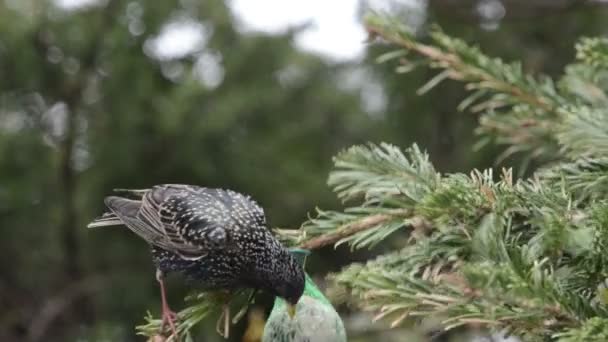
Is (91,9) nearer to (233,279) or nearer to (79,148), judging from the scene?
(79,148)

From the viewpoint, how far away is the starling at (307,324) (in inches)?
49.2

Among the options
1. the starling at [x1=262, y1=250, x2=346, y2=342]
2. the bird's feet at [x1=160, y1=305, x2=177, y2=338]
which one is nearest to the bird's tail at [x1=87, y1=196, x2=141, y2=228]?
the bird's feet at [x1=160, y1=305, x2=177, y2=338]

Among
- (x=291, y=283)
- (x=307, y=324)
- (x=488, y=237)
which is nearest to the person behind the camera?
(x=488, y=237)

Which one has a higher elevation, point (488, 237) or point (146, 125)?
point (146, 125)

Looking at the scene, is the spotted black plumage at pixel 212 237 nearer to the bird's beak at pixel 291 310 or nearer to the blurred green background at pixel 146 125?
the bird's beak at pixel 291 310

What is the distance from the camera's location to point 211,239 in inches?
62.2

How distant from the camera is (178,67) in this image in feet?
9.08

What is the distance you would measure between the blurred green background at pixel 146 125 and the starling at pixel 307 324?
1148 millimetres

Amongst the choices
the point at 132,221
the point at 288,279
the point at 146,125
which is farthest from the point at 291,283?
the point at 146,125

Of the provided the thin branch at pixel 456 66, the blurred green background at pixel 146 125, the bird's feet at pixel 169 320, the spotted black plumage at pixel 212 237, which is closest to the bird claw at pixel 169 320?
the bird's feet at pixel 169 320

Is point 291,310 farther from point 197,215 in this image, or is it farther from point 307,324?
point 197,215

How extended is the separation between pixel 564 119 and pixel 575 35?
1758 mm

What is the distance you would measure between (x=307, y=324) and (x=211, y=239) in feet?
1.22

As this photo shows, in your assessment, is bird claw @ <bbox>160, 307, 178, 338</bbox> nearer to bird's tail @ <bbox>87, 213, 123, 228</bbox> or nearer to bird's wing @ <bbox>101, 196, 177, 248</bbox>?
bird's wing @ <bbox>101, 196, 177, 248</bbox>
